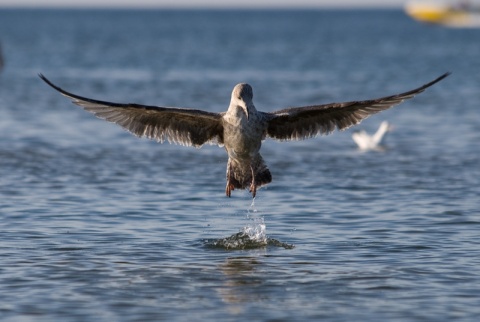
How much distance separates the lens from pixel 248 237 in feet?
39.3

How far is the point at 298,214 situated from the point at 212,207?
117 centimetres

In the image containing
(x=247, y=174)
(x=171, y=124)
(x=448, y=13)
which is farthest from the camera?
(x=448, y=13)

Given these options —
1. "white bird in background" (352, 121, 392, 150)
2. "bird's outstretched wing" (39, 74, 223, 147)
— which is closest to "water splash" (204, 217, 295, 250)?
"bird's outstretched wing" (39, 74, 223, 147)

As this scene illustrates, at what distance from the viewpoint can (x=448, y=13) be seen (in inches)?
4456

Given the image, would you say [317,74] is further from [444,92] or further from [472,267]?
[472,267]

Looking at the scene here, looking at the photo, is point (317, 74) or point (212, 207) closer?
point (212, 207)

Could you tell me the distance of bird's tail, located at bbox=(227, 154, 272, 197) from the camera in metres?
11.4

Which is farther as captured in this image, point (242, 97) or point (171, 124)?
point (171, 124)

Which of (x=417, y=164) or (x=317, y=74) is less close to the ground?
(x=317, y=74)

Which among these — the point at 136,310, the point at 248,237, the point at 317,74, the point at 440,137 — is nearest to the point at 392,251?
the point at 248,237

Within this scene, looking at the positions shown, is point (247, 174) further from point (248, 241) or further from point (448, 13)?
point (448, 13)

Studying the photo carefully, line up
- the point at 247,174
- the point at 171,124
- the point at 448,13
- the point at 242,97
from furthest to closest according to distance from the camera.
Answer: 1. the point at 448,13
2. the point at 171,124
3. the point at 247,174
4. the point at 242,97

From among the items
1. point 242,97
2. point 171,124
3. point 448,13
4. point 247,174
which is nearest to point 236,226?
point 247,174

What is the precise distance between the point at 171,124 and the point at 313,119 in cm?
148
